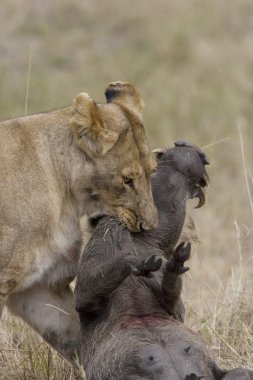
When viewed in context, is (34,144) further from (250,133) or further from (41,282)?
(250,133)

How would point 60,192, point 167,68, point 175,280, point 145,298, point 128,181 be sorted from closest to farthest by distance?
point 175,280
point 145,298
point 128,181
point 60,192
point 167,68

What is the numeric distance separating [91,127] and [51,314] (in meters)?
0.86

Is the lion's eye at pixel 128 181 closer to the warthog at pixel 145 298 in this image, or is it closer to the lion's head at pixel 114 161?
the lion's head at pixel 114 161

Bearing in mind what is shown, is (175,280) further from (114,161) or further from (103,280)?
(114,161)

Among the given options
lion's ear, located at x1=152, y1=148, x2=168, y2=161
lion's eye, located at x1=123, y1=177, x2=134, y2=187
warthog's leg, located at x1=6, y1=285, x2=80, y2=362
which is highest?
lion's ear, located at x1=152, y1=148, x2=168, y2=161

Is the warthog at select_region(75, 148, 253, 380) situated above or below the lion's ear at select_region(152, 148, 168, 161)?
below

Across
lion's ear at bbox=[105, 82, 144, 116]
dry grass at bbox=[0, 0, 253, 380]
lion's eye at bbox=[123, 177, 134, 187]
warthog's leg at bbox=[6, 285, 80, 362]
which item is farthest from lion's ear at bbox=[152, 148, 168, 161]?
dry grass at bbox=[0, 0, 253, 380]

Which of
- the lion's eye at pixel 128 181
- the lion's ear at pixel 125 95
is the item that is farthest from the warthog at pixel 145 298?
the lion's ear at pixel 125 95

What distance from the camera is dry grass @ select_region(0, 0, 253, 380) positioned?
10.7 meters

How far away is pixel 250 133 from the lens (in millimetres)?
11781

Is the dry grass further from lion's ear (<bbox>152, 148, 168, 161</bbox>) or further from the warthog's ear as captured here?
the warthog's ear

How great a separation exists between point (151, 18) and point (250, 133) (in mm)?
2629

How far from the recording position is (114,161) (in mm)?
5465

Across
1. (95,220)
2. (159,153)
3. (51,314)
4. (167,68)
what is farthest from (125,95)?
(167,68)
